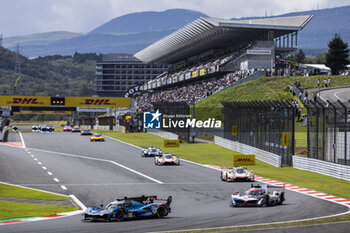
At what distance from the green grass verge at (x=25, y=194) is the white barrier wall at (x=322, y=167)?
52.7ft

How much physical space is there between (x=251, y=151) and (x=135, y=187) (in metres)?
21.9

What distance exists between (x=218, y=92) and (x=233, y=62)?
11.4 meters

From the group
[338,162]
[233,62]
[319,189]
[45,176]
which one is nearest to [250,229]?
[319,189]

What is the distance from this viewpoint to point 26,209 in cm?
2231

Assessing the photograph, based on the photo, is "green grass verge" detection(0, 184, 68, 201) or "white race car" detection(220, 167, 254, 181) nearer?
"green grass verge" detection(0, 184, 68, 201)

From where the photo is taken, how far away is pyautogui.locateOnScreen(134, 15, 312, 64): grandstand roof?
102 meters

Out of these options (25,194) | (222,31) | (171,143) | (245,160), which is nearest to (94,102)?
(222,31)

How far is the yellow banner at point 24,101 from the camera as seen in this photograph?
363 ft

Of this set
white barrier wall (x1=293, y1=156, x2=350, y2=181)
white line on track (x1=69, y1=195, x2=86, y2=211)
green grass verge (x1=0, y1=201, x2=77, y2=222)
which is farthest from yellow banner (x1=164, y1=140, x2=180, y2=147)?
green grass verge (x1=0, y1=201, x2=77, y2=222)

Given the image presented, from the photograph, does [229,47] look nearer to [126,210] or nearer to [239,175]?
[239,175]

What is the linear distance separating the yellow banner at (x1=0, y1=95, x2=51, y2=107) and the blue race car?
93065 mm

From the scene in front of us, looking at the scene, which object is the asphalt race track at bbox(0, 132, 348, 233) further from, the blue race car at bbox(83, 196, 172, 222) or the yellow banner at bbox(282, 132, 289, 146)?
the yellow banner at bbox(282, 132, 289, 146)

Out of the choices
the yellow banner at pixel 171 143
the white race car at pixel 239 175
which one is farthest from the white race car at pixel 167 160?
the yellow banner at pixel 171 143

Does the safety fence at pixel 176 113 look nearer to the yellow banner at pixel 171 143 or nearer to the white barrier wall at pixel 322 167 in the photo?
the yellow banner at pixel 171 143
